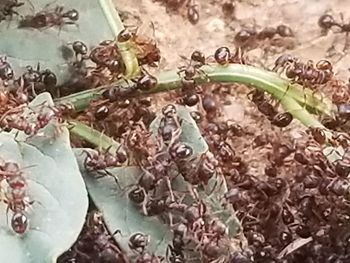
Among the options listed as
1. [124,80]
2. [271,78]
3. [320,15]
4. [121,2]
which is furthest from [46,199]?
[320,15]

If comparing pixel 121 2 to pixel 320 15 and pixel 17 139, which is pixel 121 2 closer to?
pixel 320 15

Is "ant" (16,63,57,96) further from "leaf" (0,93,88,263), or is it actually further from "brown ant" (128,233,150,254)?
"brown ant" (128,233,150,254)

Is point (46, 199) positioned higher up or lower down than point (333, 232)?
higher up

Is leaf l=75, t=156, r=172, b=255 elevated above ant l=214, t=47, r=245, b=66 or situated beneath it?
situated beneath

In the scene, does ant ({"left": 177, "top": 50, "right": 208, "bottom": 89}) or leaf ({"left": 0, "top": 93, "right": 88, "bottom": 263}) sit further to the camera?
ant ({"left": 177, "top": 50, "right": 208, "bottom": 89})

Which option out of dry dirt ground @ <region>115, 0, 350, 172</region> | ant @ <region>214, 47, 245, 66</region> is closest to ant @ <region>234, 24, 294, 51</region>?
dry dirt ground @ <region>115, 0, 350, 172</region>

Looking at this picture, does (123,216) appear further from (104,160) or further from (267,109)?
(267,109)
